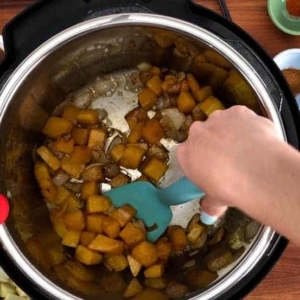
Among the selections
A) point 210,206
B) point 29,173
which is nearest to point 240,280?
point 210,206

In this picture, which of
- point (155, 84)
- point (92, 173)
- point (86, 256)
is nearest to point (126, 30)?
point (155, 84)

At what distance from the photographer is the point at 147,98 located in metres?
0.99

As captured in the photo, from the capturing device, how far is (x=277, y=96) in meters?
0.79

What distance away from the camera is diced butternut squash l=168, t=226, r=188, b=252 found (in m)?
0.96

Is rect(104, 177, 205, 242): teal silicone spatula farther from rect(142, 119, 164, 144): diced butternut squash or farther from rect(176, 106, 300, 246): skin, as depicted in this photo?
rect(176, 106, 300, 246): skin

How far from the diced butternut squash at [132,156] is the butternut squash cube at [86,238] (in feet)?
0.44

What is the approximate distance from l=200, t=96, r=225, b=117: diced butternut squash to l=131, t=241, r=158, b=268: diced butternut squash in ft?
0.77

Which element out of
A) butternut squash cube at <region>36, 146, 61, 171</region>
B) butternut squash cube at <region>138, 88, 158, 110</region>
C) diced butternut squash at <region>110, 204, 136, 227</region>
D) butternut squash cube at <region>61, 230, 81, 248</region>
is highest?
butternut squash cube at <region>138, 88, 158, 110</region>

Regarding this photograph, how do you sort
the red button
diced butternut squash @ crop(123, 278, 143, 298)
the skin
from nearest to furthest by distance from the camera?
the skin
the red button
diced butternut squash @ crop(123, 278, 143, 298)

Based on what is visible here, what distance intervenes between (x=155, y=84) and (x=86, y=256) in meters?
0.30

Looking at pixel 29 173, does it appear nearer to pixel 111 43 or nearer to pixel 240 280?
pixel 111 43

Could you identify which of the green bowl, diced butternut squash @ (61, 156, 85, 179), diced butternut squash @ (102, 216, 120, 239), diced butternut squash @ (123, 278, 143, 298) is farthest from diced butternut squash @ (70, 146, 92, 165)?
the green bowl

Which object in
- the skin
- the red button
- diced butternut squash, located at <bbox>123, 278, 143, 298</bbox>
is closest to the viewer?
the skin

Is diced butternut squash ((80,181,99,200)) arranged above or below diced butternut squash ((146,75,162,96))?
below
